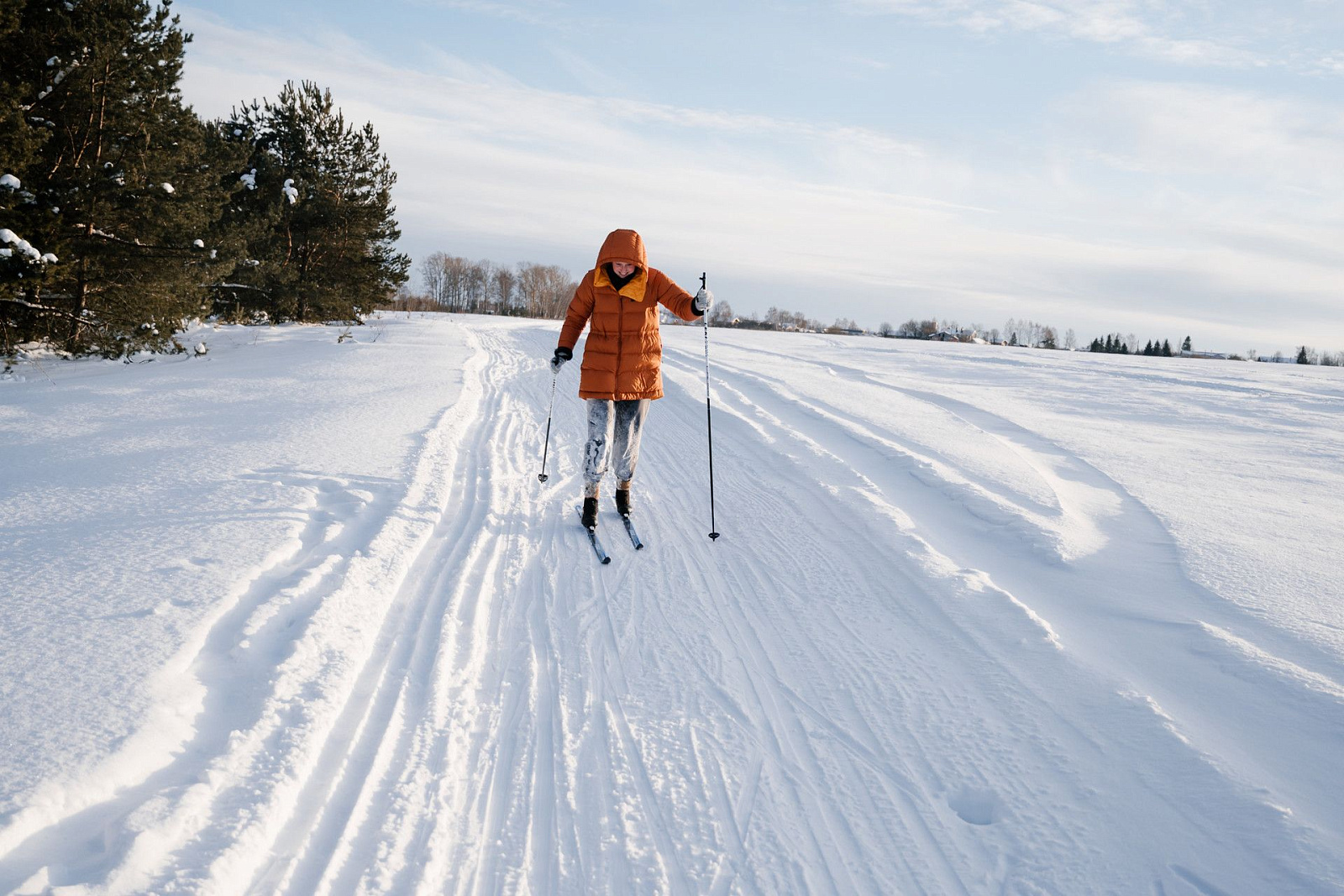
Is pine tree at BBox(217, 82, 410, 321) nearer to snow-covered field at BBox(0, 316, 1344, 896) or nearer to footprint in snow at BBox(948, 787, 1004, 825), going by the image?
snow-covered field at BBox(0, 316, 1344, 896)

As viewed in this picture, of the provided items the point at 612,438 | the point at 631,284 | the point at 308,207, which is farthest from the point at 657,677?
the point at 308,207

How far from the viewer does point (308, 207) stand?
70.3 feet

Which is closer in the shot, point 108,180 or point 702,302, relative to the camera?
point 702,302

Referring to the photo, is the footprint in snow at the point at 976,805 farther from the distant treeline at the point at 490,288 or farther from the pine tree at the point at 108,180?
the distant treeline at the point at 490,288

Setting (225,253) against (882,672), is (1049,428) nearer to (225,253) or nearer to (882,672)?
(882,672)

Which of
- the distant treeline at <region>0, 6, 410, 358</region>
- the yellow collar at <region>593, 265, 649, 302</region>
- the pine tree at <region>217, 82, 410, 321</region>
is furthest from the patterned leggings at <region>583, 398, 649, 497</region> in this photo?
the pine tree at <region>217, 82, 410, 321</region>

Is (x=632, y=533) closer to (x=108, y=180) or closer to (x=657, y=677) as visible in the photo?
(x=657, y=677)

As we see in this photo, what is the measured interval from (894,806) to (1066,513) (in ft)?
12.5

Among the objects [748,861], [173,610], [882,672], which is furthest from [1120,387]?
[173,610]

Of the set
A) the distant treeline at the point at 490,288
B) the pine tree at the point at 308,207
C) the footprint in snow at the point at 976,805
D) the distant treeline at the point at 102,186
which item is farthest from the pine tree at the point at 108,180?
the distant treeline at the point at 490,288

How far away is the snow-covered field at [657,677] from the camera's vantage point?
2197 millimetres

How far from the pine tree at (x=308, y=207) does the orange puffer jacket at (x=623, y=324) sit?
60.9ft

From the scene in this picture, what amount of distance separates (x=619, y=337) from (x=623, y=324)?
0.33 feet

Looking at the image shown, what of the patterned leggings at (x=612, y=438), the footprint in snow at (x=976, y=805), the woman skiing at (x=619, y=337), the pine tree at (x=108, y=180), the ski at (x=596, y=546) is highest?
the pine tree at (x=108, y=180)
